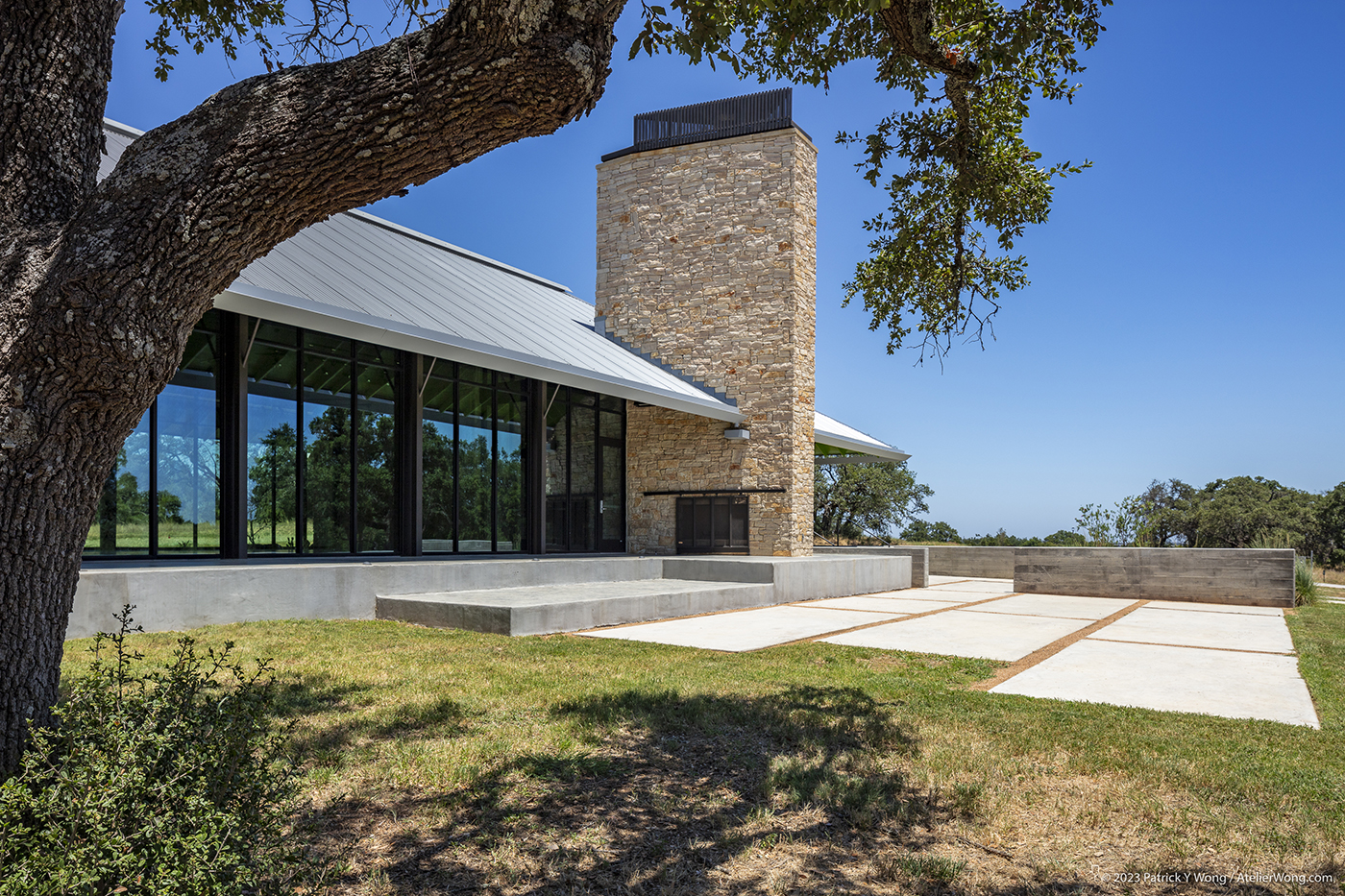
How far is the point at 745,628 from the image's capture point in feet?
32.4

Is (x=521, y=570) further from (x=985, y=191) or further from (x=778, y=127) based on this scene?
(x=778, y=127)

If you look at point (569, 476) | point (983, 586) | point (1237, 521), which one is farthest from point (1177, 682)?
point (1237, 521)

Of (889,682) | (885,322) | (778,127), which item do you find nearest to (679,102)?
(778,127)

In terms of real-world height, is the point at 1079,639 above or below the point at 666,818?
below

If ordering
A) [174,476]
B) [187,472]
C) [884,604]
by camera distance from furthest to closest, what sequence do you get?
[884,604]
[187,472]
[174,476]

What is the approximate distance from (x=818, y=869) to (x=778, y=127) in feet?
51.4

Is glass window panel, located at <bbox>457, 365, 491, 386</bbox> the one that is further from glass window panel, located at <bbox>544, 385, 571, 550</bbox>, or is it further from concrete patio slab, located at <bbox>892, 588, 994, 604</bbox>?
concrete patio slab, located at <bbox>892, 588, 994, 604</bbox>

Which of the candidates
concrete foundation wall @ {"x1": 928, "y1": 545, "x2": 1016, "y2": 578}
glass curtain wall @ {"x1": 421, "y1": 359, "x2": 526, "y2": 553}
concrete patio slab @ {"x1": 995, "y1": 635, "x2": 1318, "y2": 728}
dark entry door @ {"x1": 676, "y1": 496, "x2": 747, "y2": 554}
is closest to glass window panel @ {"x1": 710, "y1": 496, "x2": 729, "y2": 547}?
dark entry door @ {"x1": 676, "y1": 496, "x2": 747, "y2": 554}

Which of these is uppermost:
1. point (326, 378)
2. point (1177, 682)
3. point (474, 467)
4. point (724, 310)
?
point (724, 310)

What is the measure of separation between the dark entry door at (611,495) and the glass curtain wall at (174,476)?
25.4ft

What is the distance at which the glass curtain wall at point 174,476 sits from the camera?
9383mm

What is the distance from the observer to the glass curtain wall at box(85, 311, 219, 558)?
9.38m

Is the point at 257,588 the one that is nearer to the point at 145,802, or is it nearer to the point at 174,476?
the point at 174,476

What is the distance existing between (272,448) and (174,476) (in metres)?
1.22
